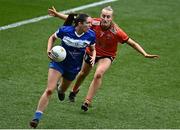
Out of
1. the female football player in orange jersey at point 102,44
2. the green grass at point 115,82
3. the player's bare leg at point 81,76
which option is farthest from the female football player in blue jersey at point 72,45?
the player's bare leg at point 81,76

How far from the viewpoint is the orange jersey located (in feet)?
39.2

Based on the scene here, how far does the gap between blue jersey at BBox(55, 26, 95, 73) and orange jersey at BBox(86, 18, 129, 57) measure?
100cm

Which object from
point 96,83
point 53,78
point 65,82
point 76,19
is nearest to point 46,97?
point 53,78

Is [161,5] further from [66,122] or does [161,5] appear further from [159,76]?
[66,122]

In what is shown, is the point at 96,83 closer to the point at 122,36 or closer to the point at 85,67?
the point at 85,67

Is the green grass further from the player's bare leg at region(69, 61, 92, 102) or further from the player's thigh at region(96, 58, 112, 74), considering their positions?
the player's thigh at region(96, 58, 112, 74)

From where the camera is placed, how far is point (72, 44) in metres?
10.8

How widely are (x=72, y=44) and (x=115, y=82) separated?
408 centimetres

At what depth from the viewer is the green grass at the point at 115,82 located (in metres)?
11.1

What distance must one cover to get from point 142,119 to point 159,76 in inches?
172

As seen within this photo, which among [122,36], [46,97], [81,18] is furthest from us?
[122,36]

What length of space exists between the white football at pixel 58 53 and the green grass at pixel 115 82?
1125 mm

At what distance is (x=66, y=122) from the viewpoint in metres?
10.7

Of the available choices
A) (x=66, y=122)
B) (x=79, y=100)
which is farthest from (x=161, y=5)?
(x=66, y=122)
